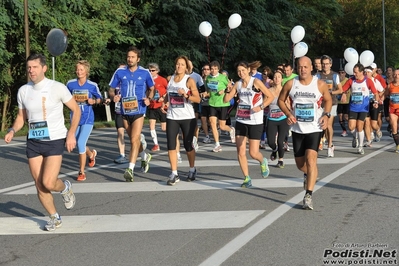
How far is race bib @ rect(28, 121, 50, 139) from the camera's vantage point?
8.44m

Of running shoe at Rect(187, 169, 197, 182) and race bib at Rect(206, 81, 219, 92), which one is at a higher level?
race bib at Rect(206, 81, 219, 92)

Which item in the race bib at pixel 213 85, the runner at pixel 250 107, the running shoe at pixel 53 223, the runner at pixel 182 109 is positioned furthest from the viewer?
the race bib at pixel 213 85

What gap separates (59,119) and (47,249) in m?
1.62

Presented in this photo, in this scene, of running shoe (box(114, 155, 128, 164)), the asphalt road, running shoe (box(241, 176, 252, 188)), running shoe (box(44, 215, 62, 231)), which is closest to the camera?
the asphalt road

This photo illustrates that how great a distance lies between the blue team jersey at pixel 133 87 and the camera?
12.6 metres

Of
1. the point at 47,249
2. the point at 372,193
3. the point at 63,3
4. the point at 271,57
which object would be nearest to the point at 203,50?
the point at 271,57

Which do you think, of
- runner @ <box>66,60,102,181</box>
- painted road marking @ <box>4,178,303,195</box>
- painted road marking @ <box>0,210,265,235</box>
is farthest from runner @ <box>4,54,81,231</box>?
runner @ <box>66,60,102,181</box>

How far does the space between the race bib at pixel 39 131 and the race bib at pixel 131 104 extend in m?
4.21

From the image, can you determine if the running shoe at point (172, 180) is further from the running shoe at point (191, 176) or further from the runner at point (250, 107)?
the runner at point (250, 107)

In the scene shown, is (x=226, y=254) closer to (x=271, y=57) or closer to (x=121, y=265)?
(x=121, y=265)

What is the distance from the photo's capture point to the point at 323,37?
71.4m

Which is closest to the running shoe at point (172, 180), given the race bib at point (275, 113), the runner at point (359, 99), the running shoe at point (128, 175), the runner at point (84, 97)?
the running shoe at point (128, 175)

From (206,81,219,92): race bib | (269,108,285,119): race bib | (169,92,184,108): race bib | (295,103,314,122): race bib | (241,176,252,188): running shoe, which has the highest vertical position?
(206,81,219,92): race bib

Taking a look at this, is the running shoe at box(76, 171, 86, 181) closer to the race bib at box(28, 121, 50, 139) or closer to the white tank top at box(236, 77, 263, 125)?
the white tank top at box(236, 77, 263, 125)
